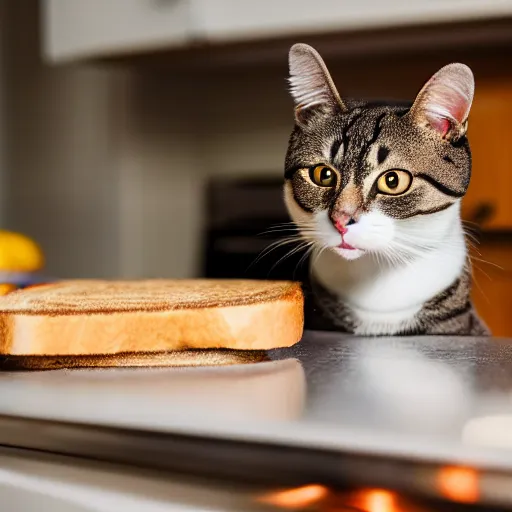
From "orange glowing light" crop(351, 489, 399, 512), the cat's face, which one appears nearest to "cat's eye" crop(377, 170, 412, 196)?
the cat's face

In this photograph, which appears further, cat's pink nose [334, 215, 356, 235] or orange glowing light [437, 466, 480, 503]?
cat's pink nose [334, 215, 356, 235]

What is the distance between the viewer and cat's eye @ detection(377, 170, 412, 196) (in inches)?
24.4

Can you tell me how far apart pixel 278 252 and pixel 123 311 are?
0.91 feet

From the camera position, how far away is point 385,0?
41.8 inches

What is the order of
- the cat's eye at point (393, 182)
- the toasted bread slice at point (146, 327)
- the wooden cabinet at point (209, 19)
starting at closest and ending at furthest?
the toasted bread slice at point (146, 327) < the cat's eye at point (393, 182) < the wooden cabinet at point (209, 19)

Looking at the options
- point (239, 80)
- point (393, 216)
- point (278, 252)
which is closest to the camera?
point (393, 216)

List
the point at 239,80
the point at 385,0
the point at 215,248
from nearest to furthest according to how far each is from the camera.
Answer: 1. the point at 385,0
2. the point at 215,248
3. the point at 239,80

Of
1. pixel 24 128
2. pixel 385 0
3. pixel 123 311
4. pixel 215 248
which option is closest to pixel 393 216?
pixel 123 311

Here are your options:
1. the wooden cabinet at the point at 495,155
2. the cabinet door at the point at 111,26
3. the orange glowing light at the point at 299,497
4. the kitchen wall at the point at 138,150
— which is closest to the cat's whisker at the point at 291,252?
the orange glowing light at the point at 299,497

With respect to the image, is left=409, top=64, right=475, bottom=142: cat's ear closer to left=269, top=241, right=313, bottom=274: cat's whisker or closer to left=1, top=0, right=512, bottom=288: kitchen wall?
left=269, top=241, right=313, bottom=274: cat's whisker

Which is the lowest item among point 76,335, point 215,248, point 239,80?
point 215,248

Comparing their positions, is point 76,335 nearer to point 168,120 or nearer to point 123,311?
point 123,311

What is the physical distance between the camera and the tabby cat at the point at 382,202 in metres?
0.61

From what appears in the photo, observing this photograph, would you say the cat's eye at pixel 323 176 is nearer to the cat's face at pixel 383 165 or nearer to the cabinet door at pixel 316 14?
the cat's face at pixel 383 165
